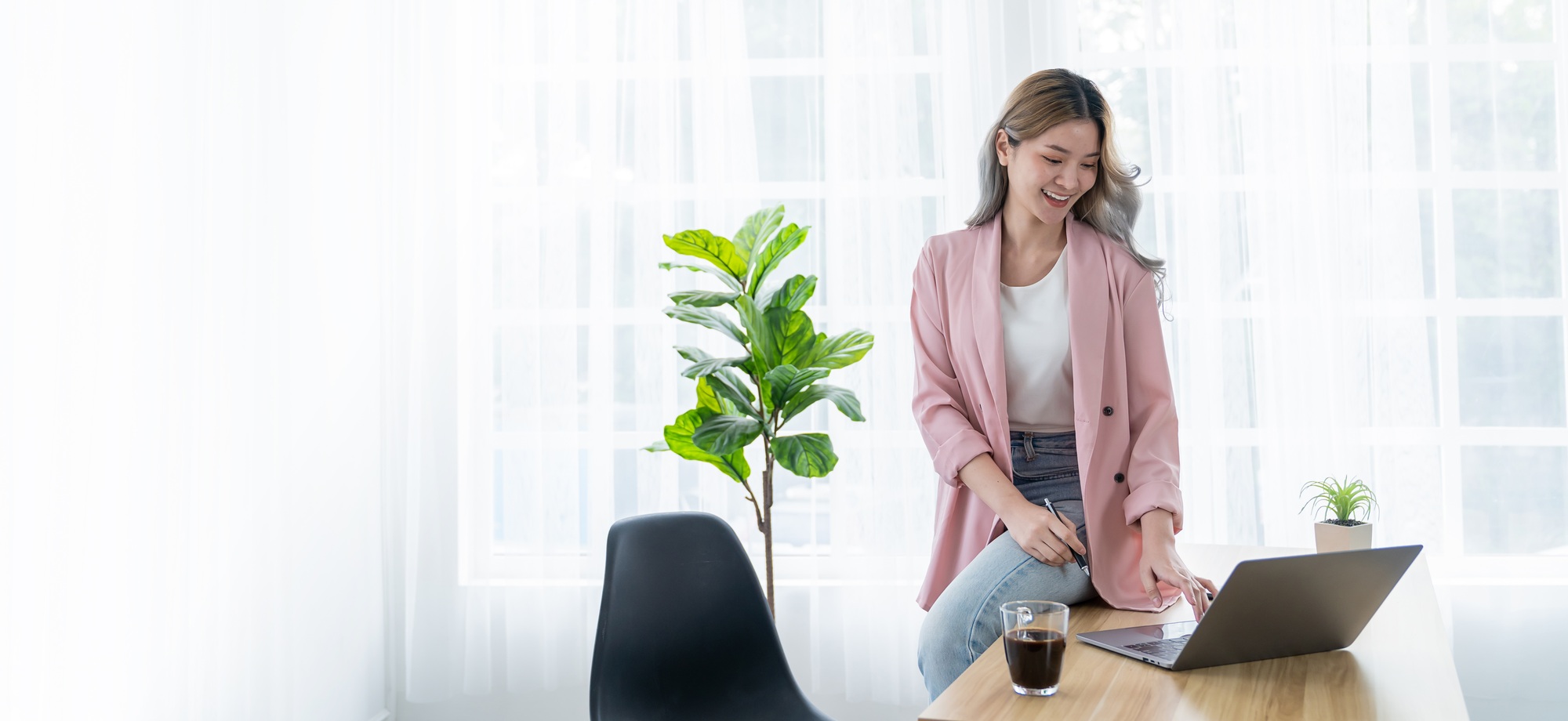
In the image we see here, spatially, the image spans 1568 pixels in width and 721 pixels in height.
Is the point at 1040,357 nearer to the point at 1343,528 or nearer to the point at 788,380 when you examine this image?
the point at 788,380

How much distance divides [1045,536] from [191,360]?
161 cm

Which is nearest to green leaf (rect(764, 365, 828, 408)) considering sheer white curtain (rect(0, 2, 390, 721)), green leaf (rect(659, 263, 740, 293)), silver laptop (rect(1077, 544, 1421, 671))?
green leaf (rect(659, 263, 740, 293))

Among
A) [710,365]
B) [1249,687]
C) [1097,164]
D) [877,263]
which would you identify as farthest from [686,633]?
[877,263]

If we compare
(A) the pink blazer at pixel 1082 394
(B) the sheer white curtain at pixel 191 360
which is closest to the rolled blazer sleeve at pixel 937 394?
(A) the pink blazer at pixel 1082 394

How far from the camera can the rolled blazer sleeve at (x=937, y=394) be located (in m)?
1.57

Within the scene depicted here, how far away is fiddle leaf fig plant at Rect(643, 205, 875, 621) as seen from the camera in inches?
81.0

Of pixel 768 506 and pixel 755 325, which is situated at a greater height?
pixel 755 325

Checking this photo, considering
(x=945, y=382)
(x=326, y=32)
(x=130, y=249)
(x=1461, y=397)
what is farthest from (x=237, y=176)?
(x=1461, y=397)

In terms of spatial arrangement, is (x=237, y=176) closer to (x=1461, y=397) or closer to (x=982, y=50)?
(x=982, y=50)

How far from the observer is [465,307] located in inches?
103

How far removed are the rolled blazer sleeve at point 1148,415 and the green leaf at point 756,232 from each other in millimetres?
806

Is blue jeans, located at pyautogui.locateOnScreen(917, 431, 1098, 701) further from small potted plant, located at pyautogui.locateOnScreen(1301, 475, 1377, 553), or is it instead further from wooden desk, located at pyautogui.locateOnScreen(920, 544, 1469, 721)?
small potted plant, located at pyautogui.locateOnScreen(1301, 475, 1377, 553)

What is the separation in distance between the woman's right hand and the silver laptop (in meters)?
0.24

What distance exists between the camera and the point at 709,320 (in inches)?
81.4
